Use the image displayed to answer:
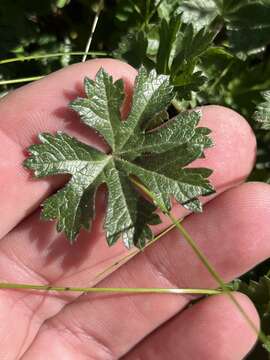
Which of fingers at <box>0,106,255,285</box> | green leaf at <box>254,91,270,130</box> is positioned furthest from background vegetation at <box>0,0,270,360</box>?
fingers at <box>0,106,255,285</box>

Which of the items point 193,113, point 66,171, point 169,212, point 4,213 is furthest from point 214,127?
point 4,213

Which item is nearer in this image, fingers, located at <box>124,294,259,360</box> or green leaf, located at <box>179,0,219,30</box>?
fingers, located at <box>124,294,259,360</box>

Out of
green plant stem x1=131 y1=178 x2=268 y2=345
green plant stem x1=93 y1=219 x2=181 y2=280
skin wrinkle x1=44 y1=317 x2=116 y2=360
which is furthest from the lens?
skin wrinkle x1=44 y1=317 x2=116 y2=360

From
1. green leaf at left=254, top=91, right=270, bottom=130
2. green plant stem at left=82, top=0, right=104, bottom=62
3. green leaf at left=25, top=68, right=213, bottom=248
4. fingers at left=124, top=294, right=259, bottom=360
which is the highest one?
green plant stem at left=82, top=0, right=104, bottom=62

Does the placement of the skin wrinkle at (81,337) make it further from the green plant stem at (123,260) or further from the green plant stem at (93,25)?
the green plant stem at (93,25)

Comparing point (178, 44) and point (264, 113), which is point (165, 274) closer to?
point (264, 113)

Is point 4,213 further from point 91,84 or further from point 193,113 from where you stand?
point 193,113

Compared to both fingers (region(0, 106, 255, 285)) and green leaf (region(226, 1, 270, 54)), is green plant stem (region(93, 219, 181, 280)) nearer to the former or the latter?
fingers (region(0, 106, 255, 285))

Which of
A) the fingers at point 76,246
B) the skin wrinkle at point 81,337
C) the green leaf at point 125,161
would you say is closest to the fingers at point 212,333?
the fingers at point 76,246
